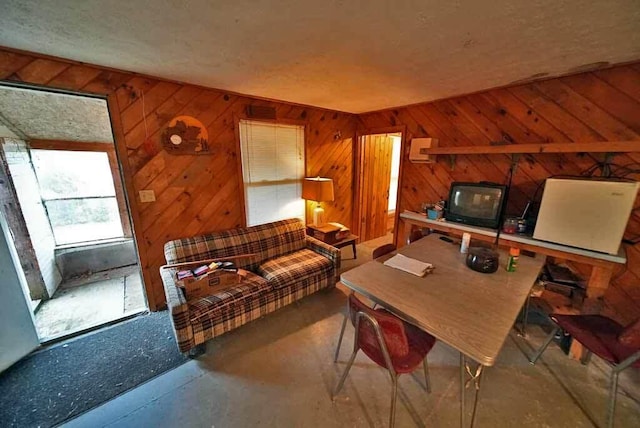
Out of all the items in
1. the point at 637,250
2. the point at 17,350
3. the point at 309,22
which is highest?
the point at 309,22

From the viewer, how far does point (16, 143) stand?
2.73 metres

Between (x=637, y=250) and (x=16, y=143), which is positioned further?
(x=16, y=143)

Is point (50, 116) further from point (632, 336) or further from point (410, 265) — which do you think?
point (632, 336)

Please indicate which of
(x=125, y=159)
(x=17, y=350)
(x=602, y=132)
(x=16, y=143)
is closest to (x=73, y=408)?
(x=17, y=350)

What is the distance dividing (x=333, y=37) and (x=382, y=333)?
5.73 feet

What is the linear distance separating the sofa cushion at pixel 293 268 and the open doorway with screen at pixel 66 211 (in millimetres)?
1479

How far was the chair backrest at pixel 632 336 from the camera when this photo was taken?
1.23 meters

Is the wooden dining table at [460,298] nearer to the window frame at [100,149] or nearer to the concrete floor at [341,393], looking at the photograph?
the concrete floor at [341,393]

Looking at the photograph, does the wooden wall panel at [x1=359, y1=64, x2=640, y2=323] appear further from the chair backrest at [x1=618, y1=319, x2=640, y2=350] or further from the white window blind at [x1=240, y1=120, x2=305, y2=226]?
the white window blind at [x1=240, y1=120, x2=305, y2=226]

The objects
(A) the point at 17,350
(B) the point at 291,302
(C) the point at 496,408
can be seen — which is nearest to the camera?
(C) the point at 496,408

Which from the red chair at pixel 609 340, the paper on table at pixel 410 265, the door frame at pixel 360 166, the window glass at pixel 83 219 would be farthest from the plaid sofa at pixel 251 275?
the window glass at pixel 83 219

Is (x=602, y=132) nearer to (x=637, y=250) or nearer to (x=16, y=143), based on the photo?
(x=637, y=250)

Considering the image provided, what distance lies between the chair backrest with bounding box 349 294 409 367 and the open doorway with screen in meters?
2.49

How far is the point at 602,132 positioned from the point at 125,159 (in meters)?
4.24
